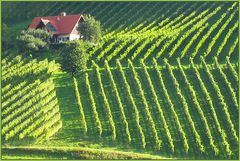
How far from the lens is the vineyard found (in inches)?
3157

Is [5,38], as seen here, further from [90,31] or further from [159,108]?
[159,108]

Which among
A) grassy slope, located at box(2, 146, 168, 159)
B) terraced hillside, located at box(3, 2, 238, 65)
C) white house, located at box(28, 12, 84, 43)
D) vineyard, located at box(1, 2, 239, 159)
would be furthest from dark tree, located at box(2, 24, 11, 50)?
grassy slope, located at box(2, 146, 168, 159)

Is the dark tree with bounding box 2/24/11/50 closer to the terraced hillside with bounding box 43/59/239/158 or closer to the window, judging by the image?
the window

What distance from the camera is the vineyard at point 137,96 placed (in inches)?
3157

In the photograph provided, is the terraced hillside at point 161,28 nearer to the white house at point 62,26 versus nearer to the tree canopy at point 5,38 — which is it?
the white house at point 62,26

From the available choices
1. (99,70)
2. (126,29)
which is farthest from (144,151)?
(126,29)

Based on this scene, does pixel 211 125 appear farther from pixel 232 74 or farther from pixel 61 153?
pixel 61 153

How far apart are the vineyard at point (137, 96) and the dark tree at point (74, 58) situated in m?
1.68

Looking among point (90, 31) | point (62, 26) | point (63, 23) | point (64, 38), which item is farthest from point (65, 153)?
point (63, 23)

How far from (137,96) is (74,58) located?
13.0m

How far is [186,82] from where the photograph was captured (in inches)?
3691

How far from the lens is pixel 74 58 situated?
316 feet

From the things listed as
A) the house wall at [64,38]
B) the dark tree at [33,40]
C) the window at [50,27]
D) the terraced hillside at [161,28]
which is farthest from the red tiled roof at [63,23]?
the terraced hillside at [161,28]

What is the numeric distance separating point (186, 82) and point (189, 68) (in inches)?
225
